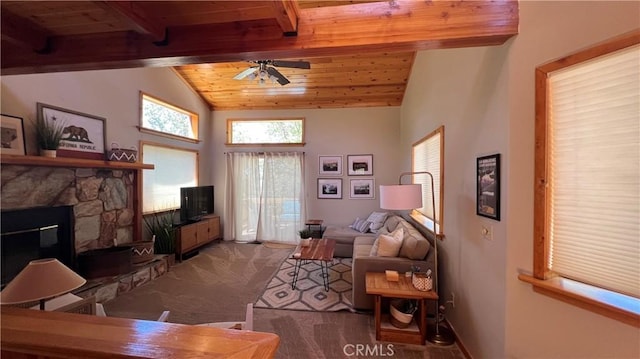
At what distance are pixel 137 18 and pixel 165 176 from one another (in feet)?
13.2

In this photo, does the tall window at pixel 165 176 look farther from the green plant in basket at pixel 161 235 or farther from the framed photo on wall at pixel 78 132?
the framed photo on wall at pixel 78 132

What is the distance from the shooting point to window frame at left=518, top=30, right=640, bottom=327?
4.33ft

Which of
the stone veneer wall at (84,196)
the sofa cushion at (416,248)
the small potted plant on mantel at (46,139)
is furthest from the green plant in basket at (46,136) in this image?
the sofa cushion at (416,248)

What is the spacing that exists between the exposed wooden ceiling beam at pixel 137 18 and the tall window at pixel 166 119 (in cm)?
325

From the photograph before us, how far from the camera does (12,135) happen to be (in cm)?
269

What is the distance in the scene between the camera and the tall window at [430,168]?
9.99 feet

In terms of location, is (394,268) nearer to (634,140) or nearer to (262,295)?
(262,295)

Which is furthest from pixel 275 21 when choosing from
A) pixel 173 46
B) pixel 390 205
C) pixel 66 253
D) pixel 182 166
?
pixel 182 166

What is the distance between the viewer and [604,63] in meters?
1.32

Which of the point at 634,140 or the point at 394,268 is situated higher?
the point at 634,140

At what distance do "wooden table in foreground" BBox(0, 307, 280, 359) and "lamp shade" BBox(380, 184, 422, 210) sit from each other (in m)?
1.79

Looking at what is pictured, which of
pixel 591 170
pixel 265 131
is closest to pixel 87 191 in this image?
→ pixel 265 131

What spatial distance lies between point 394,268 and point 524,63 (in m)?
2.17

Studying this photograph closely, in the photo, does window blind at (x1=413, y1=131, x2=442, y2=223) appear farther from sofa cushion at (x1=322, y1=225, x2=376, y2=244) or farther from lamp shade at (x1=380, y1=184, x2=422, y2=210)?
sofa cushion at (x1=322, y1=225, x2=376, y2=244)
